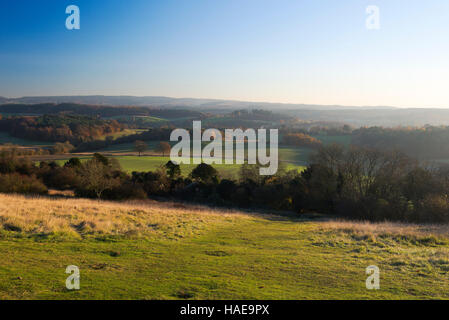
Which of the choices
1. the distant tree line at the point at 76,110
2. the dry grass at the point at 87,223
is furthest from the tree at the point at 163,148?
the distant tree line at the point at 76,110

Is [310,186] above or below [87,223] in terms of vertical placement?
below

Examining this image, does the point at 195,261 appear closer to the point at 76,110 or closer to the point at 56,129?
the point at 56,129

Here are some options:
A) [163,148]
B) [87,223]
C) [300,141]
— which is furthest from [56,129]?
[87,223]

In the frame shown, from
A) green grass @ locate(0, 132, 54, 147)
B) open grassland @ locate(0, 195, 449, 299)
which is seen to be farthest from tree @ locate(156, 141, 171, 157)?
open grassland @ locate(0, 195, 449, 299)

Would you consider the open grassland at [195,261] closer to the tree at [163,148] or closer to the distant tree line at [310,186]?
the distant tree line at [310,186]

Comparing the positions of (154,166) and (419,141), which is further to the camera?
(419,141)

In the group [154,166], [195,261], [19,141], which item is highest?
[19,141]
